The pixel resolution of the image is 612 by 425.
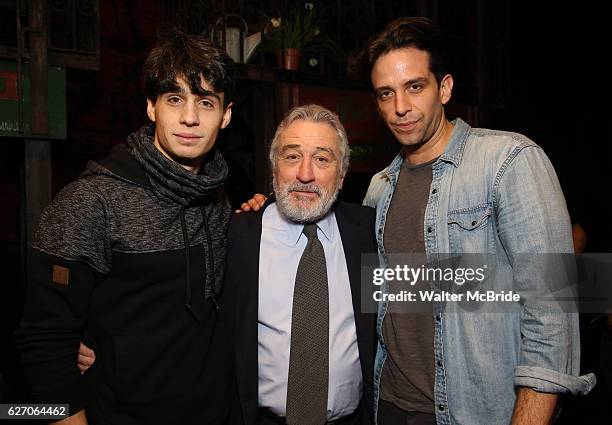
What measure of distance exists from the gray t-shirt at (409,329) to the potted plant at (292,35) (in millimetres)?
2444

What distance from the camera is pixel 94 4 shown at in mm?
3322

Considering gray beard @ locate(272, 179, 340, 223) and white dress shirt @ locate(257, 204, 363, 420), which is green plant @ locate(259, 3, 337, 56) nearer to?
gray beard @ locate(272, 179, 340, 223)

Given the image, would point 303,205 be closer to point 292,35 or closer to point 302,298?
point 302,298

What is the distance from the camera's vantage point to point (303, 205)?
2.08m

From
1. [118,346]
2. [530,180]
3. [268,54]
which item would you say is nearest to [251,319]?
[118,346]

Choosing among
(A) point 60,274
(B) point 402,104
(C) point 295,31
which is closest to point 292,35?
(C) point 295,31

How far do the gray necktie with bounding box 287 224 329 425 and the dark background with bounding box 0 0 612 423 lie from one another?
2.27 metres

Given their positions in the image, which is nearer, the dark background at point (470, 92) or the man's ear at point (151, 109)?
the man's ear at point (151, 109)

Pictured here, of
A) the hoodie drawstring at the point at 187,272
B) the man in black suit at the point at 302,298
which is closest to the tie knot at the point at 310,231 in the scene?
the man in black suit at the point at 302,298

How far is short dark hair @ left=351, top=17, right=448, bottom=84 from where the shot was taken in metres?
2.00

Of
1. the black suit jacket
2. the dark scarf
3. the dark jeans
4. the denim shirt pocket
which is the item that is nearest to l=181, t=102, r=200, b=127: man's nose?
the dark scarf

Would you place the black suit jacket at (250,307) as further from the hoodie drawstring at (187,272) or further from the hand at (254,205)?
the hoodie drawstring at (187,272)

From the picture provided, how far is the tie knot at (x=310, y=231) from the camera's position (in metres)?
2.08

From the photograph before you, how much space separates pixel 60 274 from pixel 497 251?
4.59 ft
